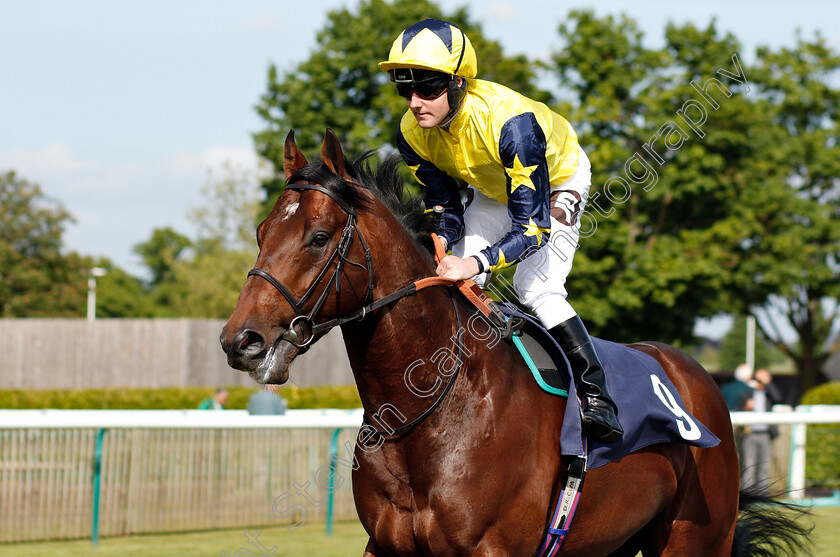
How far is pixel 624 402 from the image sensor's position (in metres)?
3.12

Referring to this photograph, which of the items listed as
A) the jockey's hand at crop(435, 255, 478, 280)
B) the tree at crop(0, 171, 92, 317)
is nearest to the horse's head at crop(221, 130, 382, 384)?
the jockey's hand at crop(435, 255, 478, 280)

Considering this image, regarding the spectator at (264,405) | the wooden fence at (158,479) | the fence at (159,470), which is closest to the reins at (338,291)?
the fence at (159,470)

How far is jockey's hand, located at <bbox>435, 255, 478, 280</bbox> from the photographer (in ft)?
9.10

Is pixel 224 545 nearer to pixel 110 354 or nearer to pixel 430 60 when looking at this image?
pixel 430 60

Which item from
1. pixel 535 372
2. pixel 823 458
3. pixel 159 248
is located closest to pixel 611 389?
pixel 535 372

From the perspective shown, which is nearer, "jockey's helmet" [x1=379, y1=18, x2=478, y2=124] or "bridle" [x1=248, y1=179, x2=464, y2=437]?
"bridle" [x1=248, y1=179, x2=464, y2=437]

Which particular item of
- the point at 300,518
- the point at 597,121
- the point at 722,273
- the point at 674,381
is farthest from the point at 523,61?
the point at 674,381

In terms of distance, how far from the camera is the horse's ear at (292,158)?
2.66 m

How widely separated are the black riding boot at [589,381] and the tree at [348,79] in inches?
649

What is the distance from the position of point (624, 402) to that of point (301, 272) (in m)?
1.36

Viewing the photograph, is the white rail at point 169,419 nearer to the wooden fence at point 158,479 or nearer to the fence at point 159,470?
the fence at point 159,470

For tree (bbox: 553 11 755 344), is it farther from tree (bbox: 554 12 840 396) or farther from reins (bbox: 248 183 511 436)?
reins (bbox: 248 183 511 436)

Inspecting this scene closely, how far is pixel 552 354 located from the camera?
3.10 m

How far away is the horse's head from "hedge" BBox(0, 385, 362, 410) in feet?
31.5
